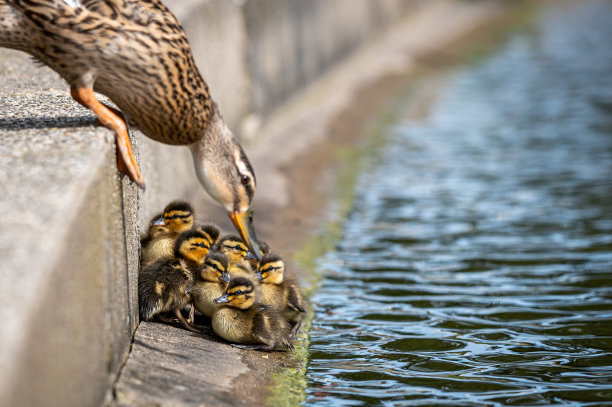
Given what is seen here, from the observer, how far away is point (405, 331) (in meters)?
4.54

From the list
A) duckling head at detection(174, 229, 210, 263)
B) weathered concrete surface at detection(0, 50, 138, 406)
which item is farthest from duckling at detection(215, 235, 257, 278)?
weathered concrete surface at detection(0, 50, 138, 406)

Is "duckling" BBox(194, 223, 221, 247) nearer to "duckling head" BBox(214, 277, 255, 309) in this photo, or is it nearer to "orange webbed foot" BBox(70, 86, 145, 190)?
"duckling head" BBox(214, 277, 255, 309)

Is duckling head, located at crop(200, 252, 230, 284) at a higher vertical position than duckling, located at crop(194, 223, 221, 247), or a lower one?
lower

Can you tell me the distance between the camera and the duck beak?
417 cm

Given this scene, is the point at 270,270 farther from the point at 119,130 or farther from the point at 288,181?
the point at 288,181

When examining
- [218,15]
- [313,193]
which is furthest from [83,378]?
[218,15]

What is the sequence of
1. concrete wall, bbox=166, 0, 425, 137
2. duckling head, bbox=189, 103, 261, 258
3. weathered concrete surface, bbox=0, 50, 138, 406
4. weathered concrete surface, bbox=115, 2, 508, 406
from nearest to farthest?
weathered concrete surface, bbox=0, 50, 138, 406
weathered concrete surface, bbox=115, 2, 508, 406
duckling head, bbox=189, 103, 261, 258
concrete wall, bbox=166, 0, 425, 137

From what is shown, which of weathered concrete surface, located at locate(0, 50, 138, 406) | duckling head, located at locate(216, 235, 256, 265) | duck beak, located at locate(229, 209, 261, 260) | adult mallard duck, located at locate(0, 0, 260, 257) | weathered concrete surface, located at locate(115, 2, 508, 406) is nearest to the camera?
weathered concrete surface, located at locate(0, 50, 138, 406)

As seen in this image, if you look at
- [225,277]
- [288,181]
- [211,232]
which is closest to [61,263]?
[225,277]

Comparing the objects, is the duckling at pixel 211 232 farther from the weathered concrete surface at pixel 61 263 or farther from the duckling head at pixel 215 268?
the weathered concrete surface at pixel 61 263

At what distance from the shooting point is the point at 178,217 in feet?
14.9

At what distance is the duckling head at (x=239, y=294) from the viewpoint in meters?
4.12

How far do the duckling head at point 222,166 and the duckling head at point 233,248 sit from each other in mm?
465

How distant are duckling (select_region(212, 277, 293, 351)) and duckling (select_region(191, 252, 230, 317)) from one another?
0.10 m
